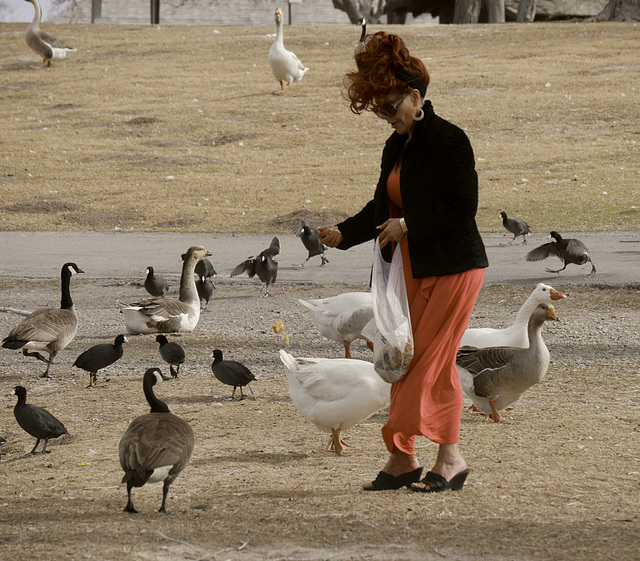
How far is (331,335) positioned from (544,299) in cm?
205

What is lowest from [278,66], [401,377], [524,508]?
[278,66]

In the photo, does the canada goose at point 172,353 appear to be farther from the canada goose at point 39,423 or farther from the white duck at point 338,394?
the white duck at point 338,394

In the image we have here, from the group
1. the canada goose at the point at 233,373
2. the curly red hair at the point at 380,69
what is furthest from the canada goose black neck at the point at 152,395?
the curly red hair at the point at 380,69

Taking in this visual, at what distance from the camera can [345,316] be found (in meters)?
8.05

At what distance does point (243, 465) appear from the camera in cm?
561

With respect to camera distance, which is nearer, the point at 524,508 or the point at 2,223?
the point at 524,508

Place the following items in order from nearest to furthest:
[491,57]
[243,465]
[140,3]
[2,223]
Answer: [243,465] < [2,223] < [491,57] < [140,3]

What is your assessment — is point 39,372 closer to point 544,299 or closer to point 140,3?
point 544,299

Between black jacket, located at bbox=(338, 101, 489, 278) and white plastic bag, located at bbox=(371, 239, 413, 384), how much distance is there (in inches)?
5.7

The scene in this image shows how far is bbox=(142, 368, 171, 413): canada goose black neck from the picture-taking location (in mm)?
5355

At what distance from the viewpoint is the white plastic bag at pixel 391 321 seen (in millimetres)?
4676

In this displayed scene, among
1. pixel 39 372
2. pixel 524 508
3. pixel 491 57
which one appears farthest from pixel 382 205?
pixel 491 57

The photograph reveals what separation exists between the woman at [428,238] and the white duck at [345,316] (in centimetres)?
310

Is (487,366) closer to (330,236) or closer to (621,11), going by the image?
(330,236)
